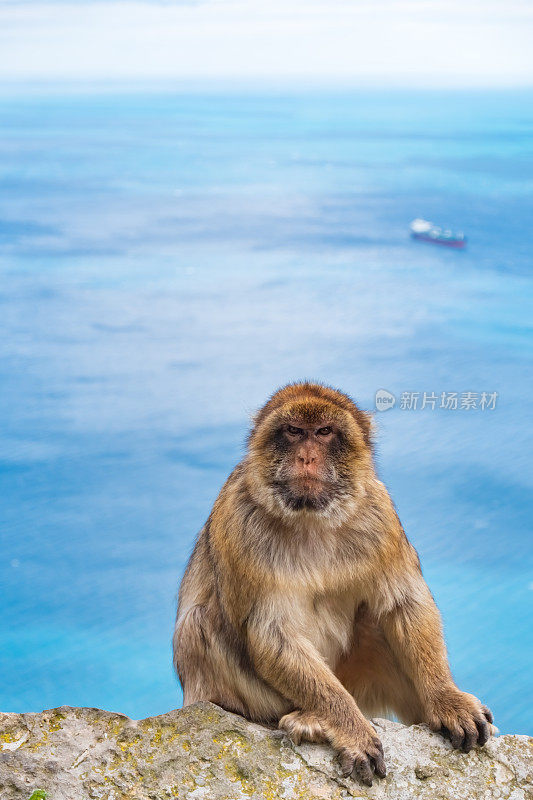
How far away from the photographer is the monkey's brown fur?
107 inches

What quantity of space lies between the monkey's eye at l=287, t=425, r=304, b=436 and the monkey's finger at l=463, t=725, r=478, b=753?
913 millimetres

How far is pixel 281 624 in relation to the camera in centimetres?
278

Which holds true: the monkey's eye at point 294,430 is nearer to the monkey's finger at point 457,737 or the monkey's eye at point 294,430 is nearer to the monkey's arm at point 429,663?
the monkey's arm at point 429,663

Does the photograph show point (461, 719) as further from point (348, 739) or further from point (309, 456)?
point (309, 456)

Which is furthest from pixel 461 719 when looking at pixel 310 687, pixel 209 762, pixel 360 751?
pixel 209 762

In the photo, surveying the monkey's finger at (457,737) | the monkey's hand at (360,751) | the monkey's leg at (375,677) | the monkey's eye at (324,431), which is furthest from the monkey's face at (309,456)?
the monkey's finger at (457,737)

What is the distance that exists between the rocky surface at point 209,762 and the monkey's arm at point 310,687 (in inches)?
2.2

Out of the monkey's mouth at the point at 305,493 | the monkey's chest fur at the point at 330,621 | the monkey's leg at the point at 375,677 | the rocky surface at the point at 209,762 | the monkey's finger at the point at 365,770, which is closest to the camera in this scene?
the rocky surface at the point at 209,762

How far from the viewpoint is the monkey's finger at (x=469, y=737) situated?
8.93 feet

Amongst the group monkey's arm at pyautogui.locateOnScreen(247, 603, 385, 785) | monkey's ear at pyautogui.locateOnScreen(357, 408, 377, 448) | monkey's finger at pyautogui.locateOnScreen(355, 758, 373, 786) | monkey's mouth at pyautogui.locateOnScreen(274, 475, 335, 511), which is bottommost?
monkey's finger at pyautogui.locateOnScreen(355, 758, 373, 786)

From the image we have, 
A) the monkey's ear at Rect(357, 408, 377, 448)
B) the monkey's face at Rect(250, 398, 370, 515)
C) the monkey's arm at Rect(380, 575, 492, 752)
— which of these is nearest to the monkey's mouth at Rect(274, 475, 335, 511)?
the monkey's face at Rect(250, 398, 370, 515)

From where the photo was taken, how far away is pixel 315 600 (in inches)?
114

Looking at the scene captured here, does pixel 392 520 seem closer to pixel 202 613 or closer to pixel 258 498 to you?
pixel 258 498

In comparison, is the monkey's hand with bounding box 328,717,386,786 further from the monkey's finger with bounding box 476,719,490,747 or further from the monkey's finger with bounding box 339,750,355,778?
the monkey's finger with bounding box 476,719,490,747
